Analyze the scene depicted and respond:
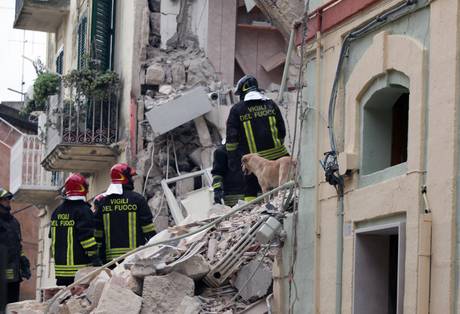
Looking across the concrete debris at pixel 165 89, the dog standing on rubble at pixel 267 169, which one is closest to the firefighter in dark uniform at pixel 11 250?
the dog standing on rubble at pixel 267 169

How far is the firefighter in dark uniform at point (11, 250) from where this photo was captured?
1541 cm

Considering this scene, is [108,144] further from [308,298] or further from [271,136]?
[308,298]

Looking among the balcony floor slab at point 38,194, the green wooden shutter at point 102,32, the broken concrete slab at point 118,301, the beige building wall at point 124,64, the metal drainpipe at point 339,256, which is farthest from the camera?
the balcony floor slab at point 38,194

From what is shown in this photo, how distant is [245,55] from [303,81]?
8.12 metres

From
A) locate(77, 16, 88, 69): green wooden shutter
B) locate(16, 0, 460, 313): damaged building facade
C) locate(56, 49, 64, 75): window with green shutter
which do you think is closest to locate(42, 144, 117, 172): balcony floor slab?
locate(77, 16, 88, 69): green wooden shutter

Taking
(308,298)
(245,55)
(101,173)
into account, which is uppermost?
(245,55)

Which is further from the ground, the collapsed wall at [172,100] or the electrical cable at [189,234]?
the collapsed wall at [172,100]

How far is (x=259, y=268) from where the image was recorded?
12.6 metres

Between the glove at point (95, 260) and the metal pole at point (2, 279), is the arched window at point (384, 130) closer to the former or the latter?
the glove at point (95, 260)

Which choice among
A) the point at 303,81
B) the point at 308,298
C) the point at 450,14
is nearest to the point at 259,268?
the point at 308,298

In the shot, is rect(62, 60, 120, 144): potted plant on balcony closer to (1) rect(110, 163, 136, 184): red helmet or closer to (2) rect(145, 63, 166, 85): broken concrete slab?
(2) rect(145, 63, 166, 85): broken concrete slab

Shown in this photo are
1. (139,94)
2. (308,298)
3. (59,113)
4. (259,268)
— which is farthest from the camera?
(59,113)

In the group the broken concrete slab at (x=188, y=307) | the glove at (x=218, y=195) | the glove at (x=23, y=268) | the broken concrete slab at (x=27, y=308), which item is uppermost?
the glove at (x=218, y=195)

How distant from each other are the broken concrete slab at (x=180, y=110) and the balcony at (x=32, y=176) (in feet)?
25.8
